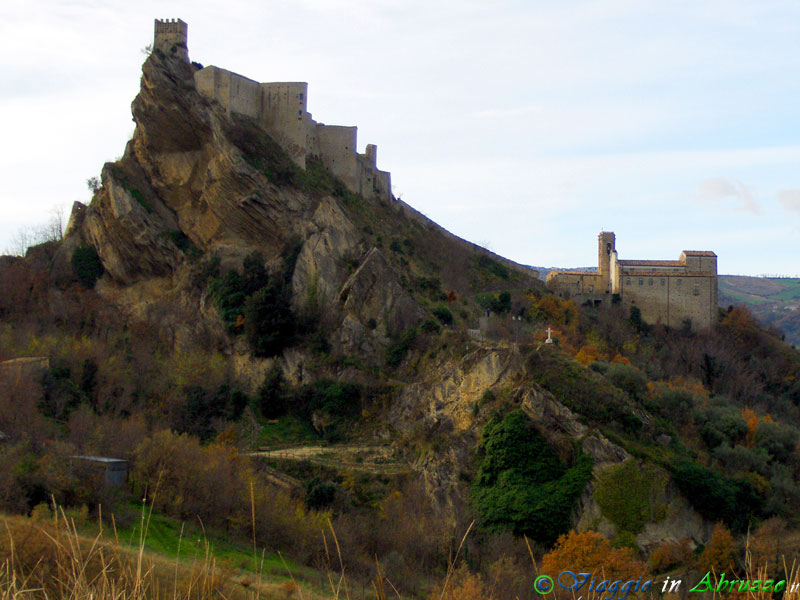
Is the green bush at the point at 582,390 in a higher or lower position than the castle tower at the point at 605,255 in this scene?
lower

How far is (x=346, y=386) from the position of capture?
3544cm

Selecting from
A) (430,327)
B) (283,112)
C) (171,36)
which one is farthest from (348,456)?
(171,36)

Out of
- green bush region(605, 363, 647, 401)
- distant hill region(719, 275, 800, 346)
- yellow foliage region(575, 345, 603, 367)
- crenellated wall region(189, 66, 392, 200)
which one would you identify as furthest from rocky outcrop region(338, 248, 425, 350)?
distant hill region(719, 275, 800, 346)

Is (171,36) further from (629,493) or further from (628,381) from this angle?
(629,493)

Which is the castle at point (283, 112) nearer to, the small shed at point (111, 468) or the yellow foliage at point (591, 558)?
the small shed at point (111, 468)

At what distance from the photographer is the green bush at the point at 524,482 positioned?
86.5 ft

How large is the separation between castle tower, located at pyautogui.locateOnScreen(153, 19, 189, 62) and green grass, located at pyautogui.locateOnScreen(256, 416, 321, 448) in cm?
1800

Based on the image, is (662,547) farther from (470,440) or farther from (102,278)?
(102,278)

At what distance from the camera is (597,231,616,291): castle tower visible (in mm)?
52156

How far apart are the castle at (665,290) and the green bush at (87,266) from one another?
961 inches

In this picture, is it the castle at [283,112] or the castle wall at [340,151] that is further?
the castle wall at [340,151]

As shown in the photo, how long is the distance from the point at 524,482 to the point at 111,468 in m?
12.4

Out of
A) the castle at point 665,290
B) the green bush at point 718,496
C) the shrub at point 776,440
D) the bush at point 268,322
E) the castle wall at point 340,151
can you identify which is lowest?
the green bush at point 718,496

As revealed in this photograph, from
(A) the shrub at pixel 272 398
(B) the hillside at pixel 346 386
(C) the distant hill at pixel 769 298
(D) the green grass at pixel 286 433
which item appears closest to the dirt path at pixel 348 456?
(B) the hillside at pixel 346 386
